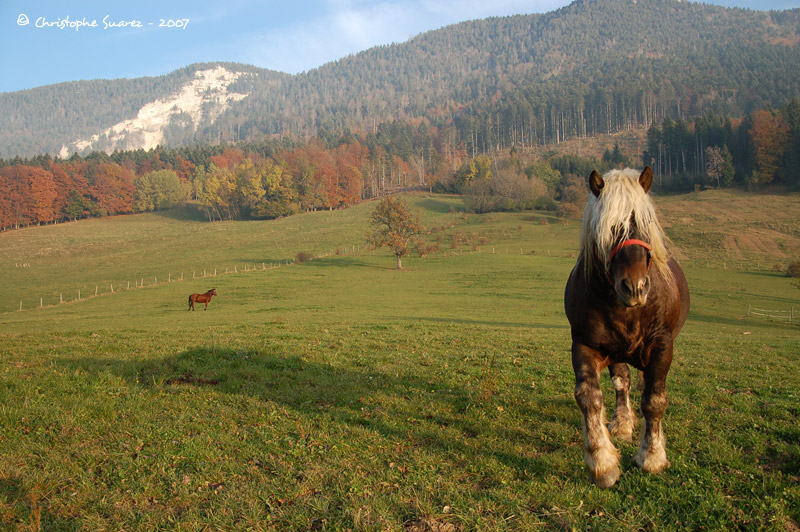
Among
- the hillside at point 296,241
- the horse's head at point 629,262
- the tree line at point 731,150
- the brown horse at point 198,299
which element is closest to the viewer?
the horse's head at point 629,262

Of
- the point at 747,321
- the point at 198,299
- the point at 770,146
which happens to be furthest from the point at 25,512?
the point at 770,146

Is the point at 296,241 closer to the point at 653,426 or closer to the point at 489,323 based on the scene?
the point at 489,323

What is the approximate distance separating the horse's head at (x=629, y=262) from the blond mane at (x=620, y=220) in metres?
0.01

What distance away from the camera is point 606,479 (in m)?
4.93

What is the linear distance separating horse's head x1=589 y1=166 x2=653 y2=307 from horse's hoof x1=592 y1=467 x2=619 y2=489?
5.80 feet

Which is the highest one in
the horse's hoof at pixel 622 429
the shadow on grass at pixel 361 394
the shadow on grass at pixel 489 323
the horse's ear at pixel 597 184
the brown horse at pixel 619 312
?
the horse's ear at pixel 597 184

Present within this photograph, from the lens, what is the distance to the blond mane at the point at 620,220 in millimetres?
5008

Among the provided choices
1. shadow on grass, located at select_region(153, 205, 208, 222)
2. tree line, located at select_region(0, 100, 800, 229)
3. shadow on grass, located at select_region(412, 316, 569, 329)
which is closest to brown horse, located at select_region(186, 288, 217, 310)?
shadow on grass, located at select_region(412, 316, 569, 329)

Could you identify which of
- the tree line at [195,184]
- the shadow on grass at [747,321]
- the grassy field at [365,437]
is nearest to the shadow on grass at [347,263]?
the shadow on grass at [747,321]

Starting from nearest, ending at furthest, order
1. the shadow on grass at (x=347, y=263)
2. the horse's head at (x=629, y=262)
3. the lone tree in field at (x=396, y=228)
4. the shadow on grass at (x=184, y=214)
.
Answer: the horse's head at (x=629, y=262), the lone tree in field at (x=396, y=228), the shadow on grass at (x=347, y=263), the shadow on grass at (x=184, y=214)

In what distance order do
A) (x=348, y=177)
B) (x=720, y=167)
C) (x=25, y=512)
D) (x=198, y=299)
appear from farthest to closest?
(x=348, y=177) < (x=720, y=167) < (x=198, y=299) < (x=25, y=512)

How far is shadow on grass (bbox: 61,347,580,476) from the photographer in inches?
237

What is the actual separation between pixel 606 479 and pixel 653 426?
89 cm

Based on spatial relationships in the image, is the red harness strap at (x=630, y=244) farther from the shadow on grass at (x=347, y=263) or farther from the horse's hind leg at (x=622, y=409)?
the shadow on grass at (x=347, y=263)
